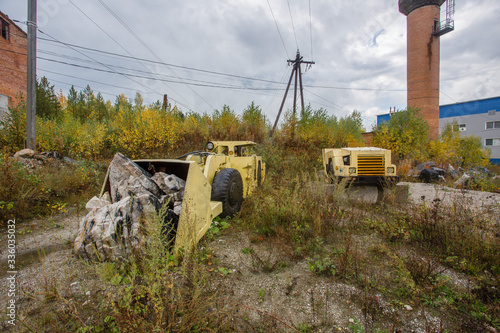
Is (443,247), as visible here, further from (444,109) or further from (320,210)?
Answer: (444,109)

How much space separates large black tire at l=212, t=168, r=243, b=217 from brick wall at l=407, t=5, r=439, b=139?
90.0 feet

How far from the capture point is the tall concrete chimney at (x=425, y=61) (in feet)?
78.2

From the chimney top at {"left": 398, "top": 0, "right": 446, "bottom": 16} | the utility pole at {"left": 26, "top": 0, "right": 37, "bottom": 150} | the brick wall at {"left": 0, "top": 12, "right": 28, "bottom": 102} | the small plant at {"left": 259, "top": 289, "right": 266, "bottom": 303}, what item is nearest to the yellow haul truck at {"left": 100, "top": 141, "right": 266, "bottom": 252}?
the small plant at {"left": 259, "top": 289, "right": 266, "bottom": 303}

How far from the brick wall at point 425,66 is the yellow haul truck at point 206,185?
26.5 m

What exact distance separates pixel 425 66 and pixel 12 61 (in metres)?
37.4

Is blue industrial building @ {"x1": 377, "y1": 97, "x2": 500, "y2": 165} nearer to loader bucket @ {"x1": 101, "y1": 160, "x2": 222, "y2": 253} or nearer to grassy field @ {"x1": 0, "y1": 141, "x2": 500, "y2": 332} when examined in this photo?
grassy field @ {"x1": 0, "y1": 141, "x2": 500, "y2": 332}

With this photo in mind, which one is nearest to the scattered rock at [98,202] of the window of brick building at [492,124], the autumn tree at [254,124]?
the autumn tree at [254,124]

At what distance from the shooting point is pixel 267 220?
3.73 m

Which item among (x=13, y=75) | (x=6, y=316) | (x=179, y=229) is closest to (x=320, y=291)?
(x=179, y=229)

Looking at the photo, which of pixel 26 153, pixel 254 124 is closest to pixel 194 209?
pixel 26 153

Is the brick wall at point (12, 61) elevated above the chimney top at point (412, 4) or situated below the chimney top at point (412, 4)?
below

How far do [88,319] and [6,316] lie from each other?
0.75 m

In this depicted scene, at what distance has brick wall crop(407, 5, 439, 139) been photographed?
78.1 feet

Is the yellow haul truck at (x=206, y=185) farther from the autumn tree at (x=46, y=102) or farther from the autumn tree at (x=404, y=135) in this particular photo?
the autumn tree at (x=46, y=102)
